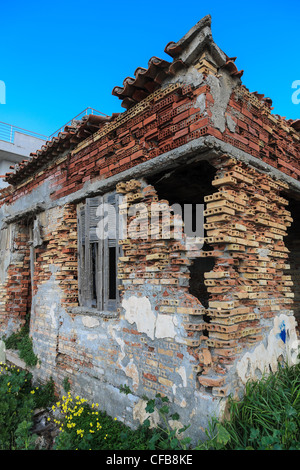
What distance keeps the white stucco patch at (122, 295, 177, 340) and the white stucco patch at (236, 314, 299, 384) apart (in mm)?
797

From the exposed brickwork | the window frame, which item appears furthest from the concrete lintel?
the exposed brickwork

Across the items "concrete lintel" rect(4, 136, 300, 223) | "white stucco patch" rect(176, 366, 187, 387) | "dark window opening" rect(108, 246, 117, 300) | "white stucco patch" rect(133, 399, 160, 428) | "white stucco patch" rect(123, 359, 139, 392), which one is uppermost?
"concrete lintel" rect(4, 136, 300, 223)

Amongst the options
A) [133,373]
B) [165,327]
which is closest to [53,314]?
[133,373]

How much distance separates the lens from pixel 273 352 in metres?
3.38

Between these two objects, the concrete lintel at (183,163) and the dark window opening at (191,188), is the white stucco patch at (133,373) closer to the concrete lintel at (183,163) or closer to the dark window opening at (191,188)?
the dark window opening at (191,188)

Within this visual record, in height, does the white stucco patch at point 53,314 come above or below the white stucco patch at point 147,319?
below

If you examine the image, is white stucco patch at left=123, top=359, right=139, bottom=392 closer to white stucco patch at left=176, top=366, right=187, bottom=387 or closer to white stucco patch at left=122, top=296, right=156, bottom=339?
white stucco patch at left=122, top=296, right=156, bottom=339

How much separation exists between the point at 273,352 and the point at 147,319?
1557 mm

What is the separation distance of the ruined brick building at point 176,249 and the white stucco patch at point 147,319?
16mm

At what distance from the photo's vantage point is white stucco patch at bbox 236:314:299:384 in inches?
116

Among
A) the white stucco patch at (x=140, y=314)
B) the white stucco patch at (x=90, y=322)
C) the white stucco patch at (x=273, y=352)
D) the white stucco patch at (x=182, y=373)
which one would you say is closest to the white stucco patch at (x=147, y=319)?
the white stucco patch at (x=140, y=314)

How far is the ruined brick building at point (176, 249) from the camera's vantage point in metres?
2.96
